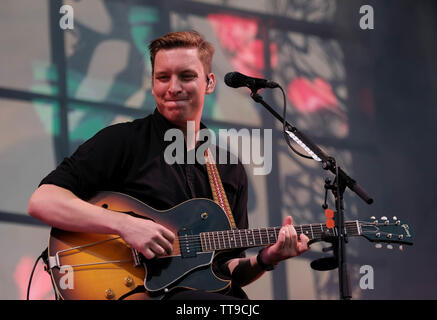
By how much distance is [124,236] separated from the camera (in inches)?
106

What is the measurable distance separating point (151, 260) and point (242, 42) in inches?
98.9

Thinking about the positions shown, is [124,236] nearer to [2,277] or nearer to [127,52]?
[2,277]

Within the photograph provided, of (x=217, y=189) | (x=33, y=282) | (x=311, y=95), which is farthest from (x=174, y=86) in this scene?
(x=311, y=95)

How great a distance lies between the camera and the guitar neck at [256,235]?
2.89m

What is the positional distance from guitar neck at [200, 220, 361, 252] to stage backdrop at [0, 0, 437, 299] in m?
1.14

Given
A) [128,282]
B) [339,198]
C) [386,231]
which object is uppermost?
[339,198]

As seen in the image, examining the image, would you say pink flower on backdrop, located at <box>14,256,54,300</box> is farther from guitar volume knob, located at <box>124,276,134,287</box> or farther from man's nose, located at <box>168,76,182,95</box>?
man's nose, located at <box>168,76,182,95</box>

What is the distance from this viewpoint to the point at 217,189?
10.4ft

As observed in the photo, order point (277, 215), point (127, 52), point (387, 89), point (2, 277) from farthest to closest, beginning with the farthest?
1. point (387, 89)
2. point (277, 215)
3. point (127, 52)
4. point (2, 277)

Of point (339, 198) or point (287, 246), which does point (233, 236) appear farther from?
point (339, 198)

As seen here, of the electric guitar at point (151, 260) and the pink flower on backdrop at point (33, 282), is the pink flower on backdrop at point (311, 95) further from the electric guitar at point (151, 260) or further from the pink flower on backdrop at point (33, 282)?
the pink flower on backdrop at point (33, 282)

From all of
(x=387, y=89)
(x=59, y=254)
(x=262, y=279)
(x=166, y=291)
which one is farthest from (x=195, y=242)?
(x=387, y=89)

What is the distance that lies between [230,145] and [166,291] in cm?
199

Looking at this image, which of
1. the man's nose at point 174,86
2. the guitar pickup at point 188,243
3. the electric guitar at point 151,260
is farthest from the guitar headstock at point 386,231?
the man's nose at point 174,86
